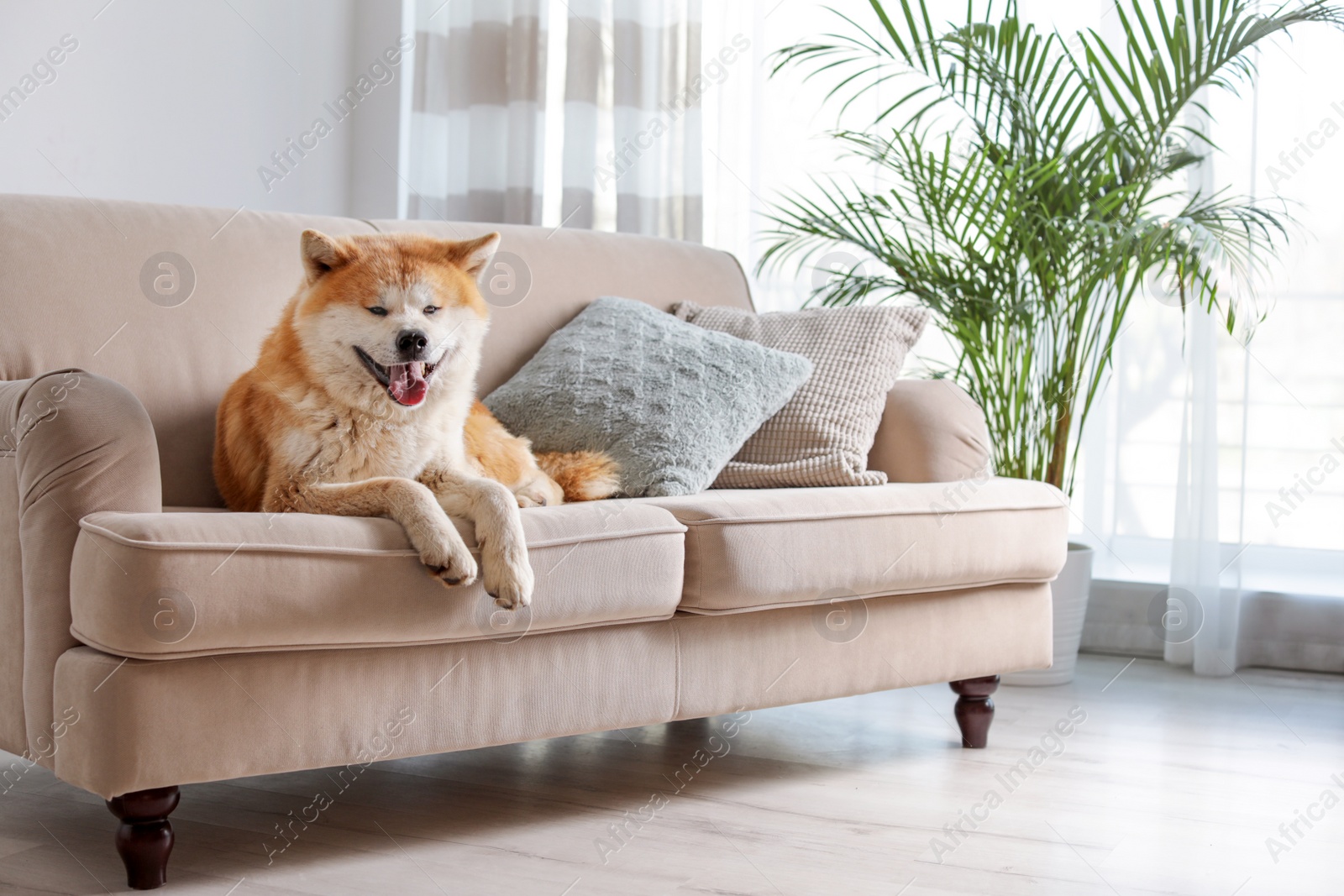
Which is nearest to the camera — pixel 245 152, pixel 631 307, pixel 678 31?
pixel 631 307

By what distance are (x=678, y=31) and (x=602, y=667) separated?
243 centimetres

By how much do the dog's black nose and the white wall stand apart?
5.05 ft

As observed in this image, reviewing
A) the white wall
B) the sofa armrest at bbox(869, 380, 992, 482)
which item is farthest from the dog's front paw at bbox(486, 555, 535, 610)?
the white wall

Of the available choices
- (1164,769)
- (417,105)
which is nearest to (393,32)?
(417,105)

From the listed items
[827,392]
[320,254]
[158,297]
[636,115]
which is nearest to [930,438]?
[827,392]

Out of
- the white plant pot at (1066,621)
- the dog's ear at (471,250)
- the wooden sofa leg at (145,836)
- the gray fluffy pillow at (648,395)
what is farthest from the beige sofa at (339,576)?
the white plant pot at (1066,621)

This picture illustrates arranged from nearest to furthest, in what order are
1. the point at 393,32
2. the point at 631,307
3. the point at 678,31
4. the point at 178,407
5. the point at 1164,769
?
1. the point at 178,407
2. the point at 1164,769
3. the point at 631,307
4. the point at 678,31
5. the point at 393,32

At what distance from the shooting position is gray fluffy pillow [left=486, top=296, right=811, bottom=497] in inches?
87.1

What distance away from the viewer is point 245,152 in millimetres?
3428

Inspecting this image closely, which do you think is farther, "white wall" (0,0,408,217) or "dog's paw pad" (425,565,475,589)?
"white wall" (0,0,408,217)

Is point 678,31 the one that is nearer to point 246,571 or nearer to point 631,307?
point 631,307

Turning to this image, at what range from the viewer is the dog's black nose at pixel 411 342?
171 cm

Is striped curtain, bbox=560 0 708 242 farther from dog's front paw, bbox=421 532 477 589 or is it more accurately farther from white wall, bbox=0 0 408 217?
dog's front paw, bbox=421 532 477 589

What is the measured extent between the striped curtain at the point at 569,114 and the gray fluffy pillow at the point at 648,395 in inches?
51.6
